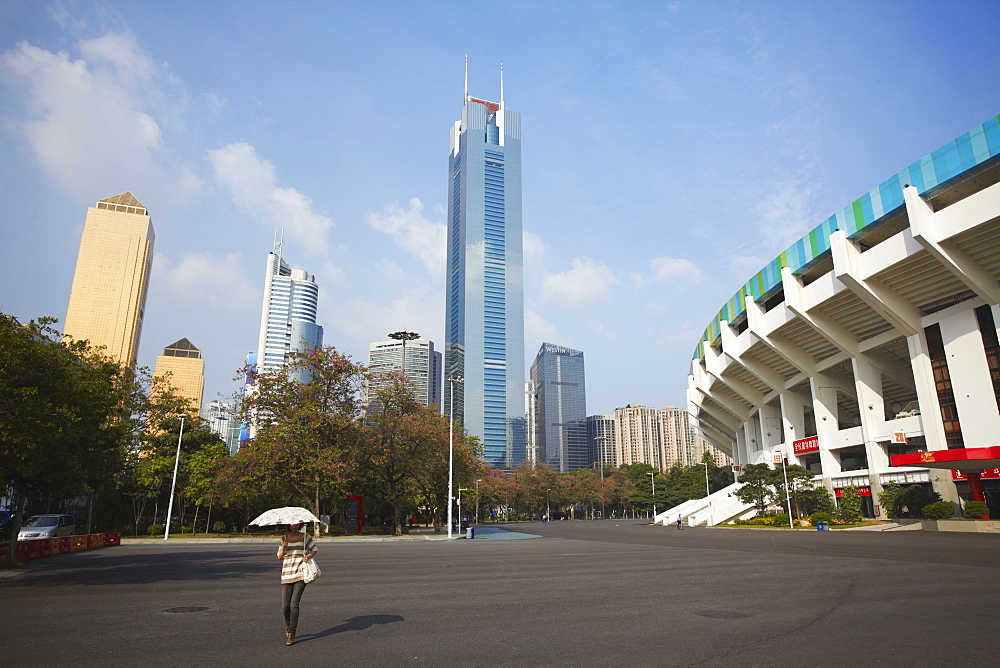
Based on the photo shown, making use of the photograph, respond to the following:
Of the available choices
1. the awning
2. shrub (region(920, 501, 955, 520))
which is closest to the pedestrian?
the awning

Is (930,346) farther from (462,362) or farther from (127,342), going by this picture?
(127,342)

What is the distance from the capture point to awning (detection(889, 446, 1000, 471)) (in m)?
31.1

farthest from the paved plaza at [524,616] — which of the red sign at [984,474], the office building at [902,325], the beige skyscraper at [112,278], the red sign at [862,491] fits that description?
the beige skyscraper at [112,278]

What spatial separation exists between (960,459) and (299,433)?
35.2 meters

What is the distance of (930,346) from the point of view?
36.7m

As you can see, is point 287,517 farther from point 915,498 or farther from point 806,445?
point 806,445

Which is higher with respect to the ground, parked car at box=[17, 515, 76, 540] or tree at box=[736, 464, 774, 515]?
tree at box=[736, 464, 774, 515]

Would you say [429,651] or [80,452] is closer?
[429,651]

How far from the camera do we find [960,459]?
3169 cm

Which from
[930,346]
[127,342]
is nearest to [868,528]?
[930,346]

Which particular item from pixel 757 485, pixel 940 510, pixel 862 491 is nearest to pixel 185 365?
pixel 757 485

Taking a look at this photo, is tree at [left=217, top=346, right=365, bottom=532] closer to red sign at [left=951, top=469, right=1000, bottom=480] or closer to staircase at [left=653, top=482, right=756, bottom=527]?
staircase at [left=653, top=482, right=756, bottom=527]

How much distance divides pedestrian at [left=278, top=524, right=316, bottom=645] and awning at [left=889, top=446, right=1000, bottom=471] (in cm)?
3602

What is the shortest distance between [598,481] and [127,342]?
391 feet
